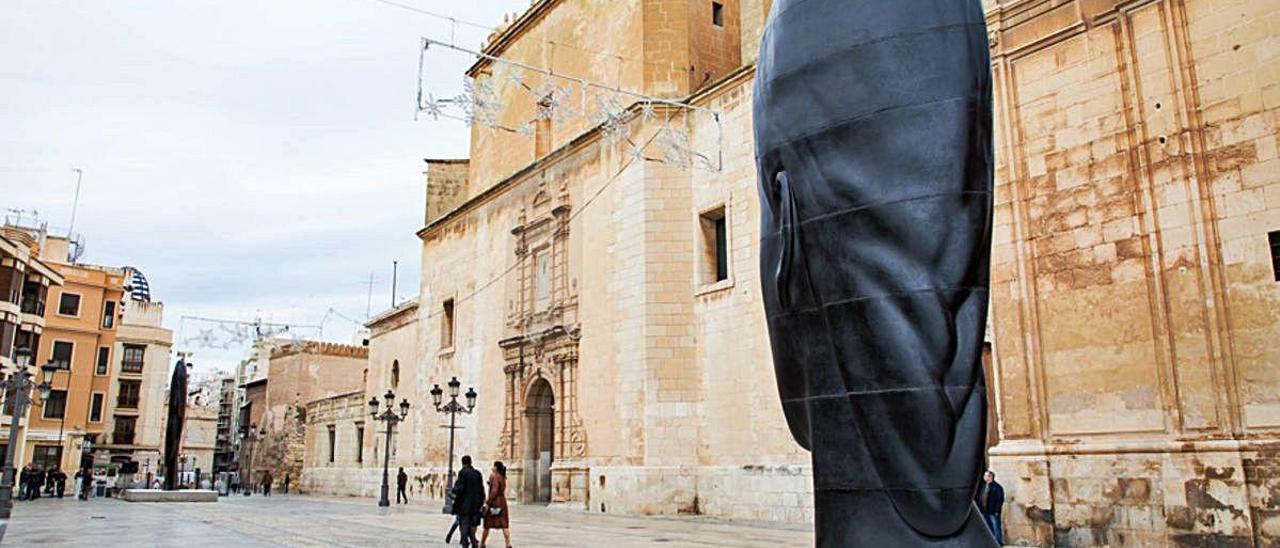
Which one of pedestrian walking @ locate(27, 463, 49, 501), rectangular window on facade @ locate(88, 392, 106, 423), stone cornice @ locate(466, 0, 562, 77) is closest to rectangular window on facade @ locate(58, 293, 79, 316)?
rectangular window on facade @ locate(88, 392, 106, 423)

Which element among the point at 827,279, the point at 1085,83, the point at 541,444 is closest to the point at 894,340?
the point at 827,279

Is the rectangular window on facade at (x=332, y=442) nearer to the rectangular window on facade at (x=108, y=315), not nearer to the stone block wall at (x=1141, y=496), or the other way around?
the rectangular window on facade at (x=108, y=315)

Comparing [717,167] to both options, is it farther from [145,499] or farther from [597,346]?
[145,499]

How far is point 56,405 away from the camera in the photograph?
34.8 m

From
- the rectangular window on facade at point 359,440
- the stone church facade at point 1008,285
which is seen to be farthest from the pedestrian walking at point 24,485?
the stone church facade at point 1008,285

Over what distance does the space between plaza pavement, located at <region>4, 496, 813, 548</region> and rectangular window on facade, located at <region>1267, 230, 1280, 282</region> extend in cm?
551

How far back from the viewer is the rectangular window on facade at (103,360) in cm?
3909

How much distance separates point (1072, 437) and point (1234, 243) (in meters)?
2.71

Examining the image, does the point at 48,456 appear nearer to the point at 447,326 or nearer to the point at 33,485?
the point at 33,485

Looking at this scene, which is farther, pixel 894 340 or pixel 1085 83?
pixel 1085 83

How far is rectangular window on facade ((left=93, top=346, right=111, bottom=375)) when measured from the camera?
39.1 meters

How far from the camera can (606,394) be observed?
58.5 feet

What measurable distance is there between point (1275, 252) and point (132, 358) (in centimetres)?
4669

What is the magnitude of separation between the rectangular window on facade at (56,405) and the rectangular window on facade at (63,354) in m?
1.10
